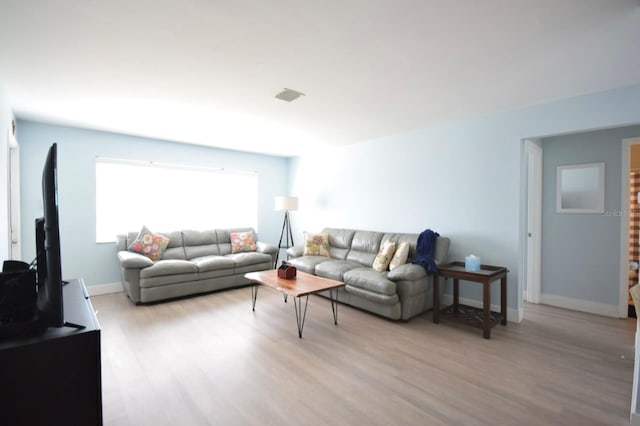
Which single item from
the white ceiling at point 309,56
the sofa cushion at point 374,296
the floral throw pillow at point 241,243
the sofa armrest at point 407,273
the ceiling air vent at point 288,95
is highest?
the white ceiling at point 309,56

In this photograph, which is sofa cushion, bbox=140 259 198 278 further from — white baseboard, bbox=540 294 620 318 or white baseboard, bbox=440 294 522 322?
white baseboard, bbox=540 294 620 318

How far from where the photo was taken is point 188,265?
4309mm

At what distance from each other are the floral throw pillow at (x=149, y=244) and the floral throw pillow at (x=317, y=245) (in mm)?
2193

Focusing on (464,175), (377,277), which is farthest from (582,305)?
(377,277)

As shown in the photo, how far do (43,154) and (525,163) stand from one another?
6.09m

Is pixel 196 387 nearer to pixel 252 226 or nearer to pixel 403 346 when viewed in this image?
pixel 403 346

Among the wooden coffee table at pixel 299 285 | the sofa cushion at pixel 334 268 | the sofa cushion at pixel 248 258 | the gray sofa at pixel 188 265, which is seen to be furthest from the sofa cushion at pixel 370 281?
the gray sofa at pixel 188 265

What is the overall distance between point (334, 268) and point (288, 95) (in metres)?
2.23

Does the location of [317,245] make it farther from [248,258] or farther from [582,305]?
[582,305]

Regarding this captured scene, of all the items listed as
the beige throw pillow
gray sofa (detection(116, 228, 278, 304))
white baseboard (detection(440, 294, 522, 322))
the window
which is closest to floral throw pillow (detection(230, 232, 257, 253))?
gray sofa (detection(116, 228, 278, 304))

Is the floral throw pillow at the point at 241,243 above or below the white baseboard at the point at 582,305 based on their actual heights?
above

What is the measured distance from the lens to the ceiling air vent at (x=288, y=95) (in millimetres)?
2958

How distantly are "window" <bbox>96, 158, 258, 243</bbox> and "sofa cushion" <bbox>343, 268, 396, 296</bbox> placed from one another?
3098 millimetres

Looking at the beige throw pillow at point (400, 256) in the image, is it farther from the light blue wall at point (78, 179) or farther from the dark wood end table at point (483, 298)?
the light blue wall at point (78, 179)
